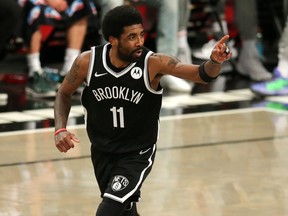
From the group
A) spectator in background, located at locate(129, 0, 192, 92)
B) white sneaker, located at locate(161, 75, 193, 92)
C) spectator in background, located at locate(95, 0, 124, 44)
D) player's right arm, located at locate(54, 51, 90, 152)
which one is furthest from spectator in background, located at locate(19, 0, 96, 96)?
player's right arm, located at locate(54, 51, 90, 152)

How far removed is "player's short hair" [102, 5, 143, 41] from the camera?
4.26 metres

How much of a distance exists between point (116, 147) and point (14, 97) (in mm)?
4219

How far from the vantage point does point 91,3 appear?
885 cm

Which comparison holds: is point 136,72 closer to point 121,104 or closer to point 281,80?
point 121,104

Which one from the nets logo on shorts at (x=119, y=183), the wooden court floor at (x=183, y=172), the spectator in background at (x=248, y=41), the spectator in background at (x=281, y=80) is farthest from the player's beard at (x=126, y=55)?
the spectator in background at (x=248, y=41)

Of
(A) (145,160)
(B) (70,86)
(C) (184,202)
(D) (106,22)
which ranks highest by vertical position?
(D) (106,22)

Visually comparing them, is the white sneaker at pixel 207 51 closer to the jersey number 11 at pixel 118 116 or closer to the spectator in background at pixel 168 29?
the spectator in background at pixel 168 29

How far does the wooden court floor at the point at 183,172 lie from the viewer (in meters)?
5.20

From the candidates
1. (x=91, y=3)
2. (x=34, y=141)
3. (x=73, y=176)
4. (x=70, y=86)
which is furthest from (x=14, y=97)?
(x=70, y=86)

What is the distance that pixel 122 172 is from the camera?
14.1 ft

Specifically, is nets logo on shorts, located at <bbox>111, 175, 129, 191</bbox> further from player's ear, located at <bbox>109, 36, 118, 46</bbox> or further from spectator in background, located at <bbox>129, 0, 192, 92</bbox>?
spectator in background, located at <bbox>129, 0, 192, 92</bbox>

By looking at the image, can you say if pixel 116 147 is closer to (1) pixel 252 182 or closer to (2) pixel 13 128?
(1) pixel 252 182

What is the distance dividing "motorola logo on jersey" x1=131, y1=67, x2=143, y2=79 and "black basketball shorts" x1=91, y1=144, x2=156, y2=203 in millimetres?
355

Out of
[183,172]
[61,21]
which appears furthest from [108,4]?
[183,172]
